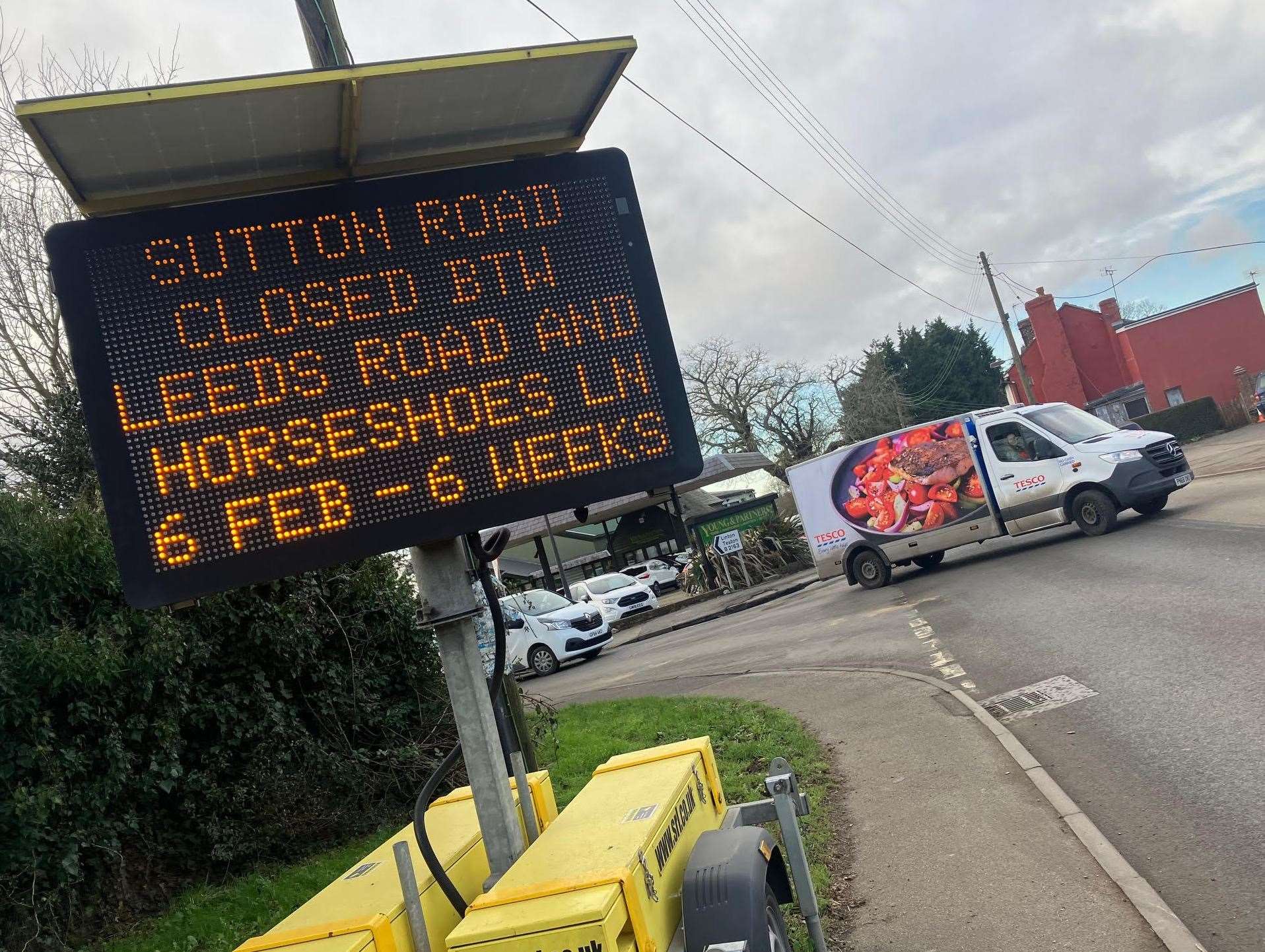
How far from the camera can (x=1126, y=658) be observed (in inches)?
352

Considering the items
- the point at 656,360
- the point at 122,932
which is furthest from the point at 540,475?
the point at 122,932

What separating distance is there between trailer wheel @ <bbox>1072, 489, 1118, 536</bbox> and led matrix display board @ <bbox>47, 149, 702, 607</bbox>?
597 inches

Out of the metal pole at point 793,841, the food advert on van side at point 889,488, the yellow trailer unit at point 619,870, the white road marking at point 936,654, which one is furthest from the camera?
the food advert on van side at point 889,488

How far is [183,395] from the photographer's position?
3.41 m

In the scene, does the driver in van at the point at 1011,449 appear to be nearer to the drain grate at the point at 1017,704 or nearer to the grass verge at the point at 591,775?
the grass verge at the point at 591,775

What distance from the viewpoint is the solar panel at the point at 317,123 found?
3295 mm

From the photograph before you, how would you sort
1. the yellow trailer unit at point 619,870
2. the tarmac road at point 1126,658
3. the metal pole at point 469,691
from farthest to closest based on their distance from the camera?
1. the tarmac road at point 1126,658
2. the metal pole at point 469,691
3. the yellow trailer unit at point 619,870

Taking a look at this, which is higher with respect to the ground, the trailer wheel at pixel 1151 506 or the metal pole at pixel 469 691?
the metal pole at pixel 469 691

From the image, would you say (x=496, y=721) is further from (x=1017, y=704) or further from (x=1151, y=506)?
(x=1151, y=506)

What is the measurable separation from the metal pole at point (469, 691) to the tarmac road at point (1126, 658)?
284 cm

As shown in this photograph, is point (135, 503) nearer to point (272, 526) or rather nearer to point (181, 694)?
point (272, 526)

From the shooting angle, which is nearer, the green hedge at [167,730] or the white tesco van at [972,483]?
the green hedge at [167,730]

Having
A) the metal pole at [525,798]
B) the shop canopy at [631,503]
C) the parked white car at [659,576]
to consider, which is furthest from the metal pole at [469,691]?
the parked white car at [659,576]

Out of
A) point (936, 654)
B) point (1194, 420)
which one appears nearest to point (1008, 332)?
point (1194, 420)
